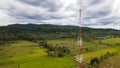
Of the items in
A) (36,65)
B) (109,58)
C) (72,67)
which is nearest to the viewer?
(72,67)

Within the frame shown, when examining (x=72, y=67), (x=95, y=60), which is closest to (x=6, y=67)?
(x=72, y=67)

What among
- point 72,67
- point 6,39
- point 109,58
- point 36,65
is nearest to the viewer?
point 72,67

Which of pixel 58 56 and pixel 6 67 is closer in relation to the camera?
pixel 6 67

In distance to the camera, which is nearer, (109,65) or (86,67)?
(86,67)

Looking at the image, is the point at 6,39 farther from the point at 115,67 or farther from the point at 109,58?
the point at 115,67

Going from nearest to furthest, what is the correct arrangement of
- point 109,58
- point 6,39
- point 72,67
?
point 72,67
point 109,58
point 6,39

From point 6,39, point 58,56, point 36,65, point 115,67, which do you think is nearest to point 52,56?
point 58,56

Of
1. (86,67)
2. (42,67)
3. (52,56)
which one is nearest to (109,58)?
(86,67)

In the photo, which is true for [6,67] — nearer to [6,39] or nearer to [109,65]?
[109,65]

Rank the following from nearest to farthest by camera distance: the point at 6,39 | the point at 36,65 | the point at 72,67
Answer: the point at 72,67, the point at 36,65, the point at 6,39
